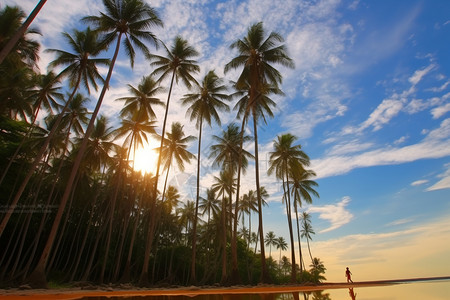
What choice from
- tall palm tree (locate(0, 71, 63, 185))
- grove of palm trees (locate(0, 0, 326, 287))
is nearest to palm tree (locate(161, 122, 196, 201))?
grove of palm trees (locate(0, 0, 326, 287))

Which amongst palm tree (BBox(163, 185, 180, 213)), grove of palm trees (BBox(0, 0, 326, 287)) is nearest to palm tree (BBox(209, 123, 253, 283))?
grove of palm trees (BBox(0, 0, 326, 287))

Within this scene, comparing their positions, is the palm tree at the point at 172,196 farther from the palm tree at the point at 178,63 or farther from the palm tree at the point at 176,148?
the palm tree at the point at 178,63

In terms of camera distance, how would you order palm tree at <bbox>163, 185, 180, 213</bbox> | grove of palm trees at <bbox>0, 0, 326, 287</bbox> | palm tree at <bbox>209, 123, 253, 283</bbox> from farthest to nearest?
1. palm tree at <bbox>163, 185, 180, 213</bbox>
2. palm tree at <bbox>209, 123, 253, 283</bbox>
3. grove of palm trees at <bbox>0, 0, 326, 287</bbox>

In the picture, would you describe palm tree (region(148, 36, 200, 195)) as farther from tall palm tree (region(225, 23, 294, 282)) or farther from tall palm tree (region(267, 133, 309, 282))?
tall palm tree (region(267, 133, 309, 282))

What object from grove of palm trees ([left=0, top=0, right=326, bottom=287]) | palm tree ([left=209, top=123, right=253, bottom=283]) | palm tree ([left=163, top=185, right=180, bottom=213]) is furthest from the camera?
palm tree ([left=163, top=185, right=180, bottom=213])

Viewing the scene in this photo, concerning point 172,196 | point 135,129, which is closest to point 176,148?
point 135,129

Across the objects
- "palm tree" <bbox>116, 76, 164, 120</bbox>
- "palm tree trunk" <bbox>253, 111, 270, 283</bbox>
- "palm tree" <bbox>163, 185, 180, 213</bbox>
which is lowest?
Answer: "palm tree trunk" <bbox>253, 111, 270, 283</bbox>

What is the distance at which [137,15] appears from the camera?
15.2 meters

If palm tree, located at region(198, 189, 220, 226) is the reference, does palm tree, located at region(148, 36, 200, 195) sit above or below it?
above

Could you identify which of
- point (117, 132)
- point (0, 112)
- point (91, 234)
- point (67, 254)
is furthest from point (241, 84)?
point (67, 254)

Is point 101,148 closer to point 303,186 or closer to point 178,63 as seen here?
point 178,63

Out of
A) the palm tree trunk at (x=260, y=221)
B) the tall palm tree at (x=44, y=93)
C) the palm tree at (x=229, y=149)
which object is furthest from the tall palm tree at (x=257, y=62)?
the tall palm tree at (x=44, y=93)

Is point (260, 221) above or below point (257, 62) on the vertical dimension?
below

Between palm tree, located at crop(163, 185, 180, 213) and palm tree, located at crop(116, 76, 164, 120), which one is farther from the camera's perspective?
palm tree, located at crop(163, 185, 180, 213)
